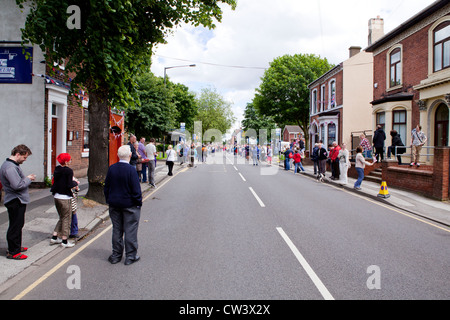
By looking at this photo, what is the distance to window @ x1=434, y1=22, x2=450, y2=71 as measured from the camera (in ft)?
52.8

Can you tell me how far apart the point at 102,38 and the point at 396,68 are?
18112 millimetres

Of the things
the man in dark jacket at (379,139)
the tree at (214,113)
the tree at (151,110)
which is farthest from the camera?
the tree at (214,113)

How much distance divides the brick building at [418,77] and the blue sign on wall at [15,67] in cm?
1620

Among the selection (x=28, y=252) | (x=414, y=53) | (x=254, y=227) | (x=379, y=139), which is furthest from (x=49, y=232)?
(x=414, y=53)

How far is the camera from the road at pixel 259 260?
170 inches

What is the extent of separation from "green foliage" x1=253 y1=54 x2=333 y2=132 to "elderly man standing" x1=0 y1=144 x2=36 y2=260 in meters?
40.9

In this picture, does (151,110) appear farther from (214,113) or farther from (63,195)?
(214,113)

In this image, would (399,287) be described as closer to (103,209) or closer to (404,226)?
(404,226)

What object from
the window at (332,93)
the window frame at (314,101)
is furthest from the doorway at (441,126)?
the window frame at (314,101)

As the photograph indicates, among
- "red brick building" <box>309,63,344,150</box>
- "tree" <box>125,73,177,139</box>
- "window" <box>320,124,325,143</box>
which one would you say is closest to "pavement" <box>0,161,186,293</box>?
"tree" <box>125,73,177,139</box>

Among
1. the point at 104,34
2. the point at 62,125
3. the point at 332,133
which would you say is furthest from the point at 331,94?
the point at 104,34

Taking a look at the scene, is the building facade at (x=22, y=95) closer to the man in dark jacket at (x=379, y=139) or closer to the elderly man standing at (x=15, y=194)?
the elderly man standing at (x=15, y=194)

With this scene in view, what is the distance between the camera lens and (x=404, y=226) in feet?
26.9
